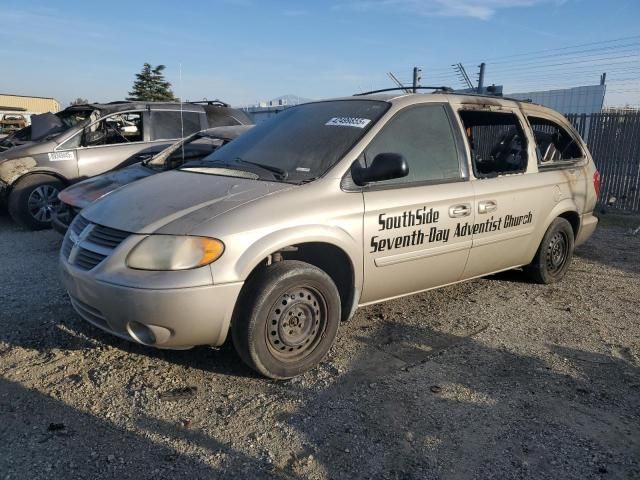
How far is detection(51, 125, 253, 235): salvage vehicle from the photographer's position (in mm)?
5926

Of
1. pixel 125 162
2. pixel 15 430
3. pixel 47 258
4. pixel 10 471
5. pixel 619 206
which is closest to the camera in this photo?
pixel 10 471

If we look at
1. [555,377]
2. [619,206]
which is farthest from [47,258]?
[619,206]

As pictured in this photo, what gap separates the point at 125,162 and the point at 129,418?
6021 mm

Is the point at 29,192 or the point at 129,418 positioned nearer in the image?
the point at 129,418

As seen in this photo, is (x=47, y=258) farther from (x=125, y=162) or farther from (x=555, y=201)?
(x=555, y=201)

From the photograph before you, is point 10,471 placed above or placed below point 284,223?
below

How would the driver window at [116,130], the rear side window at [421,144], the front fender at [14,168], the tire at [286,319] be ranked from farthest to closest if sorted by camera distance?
the driver window at [116,130], the front fender at [14,168], the rear side window at [421,144], the tire at [286,319]

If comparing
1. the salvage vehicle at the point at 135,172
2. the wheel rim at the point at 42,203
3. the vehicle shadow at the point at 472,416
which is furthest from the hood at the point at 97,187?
the vehicle shadow at the point at 472,416

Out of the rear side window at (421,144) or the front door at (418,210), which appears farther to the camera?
the rear side window at (421,144)

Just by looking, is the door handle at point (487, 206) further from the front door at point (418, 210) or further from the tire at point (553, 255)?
the tire at point (553, 255)

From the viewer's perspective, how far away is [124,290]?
2930 millimetres

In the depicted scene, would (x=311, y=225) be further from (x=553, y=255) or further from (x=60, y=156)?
(x=60, y=156)

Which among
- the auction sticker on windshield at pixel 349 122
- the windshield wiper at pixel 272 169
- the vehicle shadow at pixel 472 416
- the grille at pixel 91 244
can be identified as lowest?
the vehicle shadow at pixel 472 416

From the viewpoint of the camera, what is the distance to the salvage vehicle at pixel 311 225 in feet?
9.86
